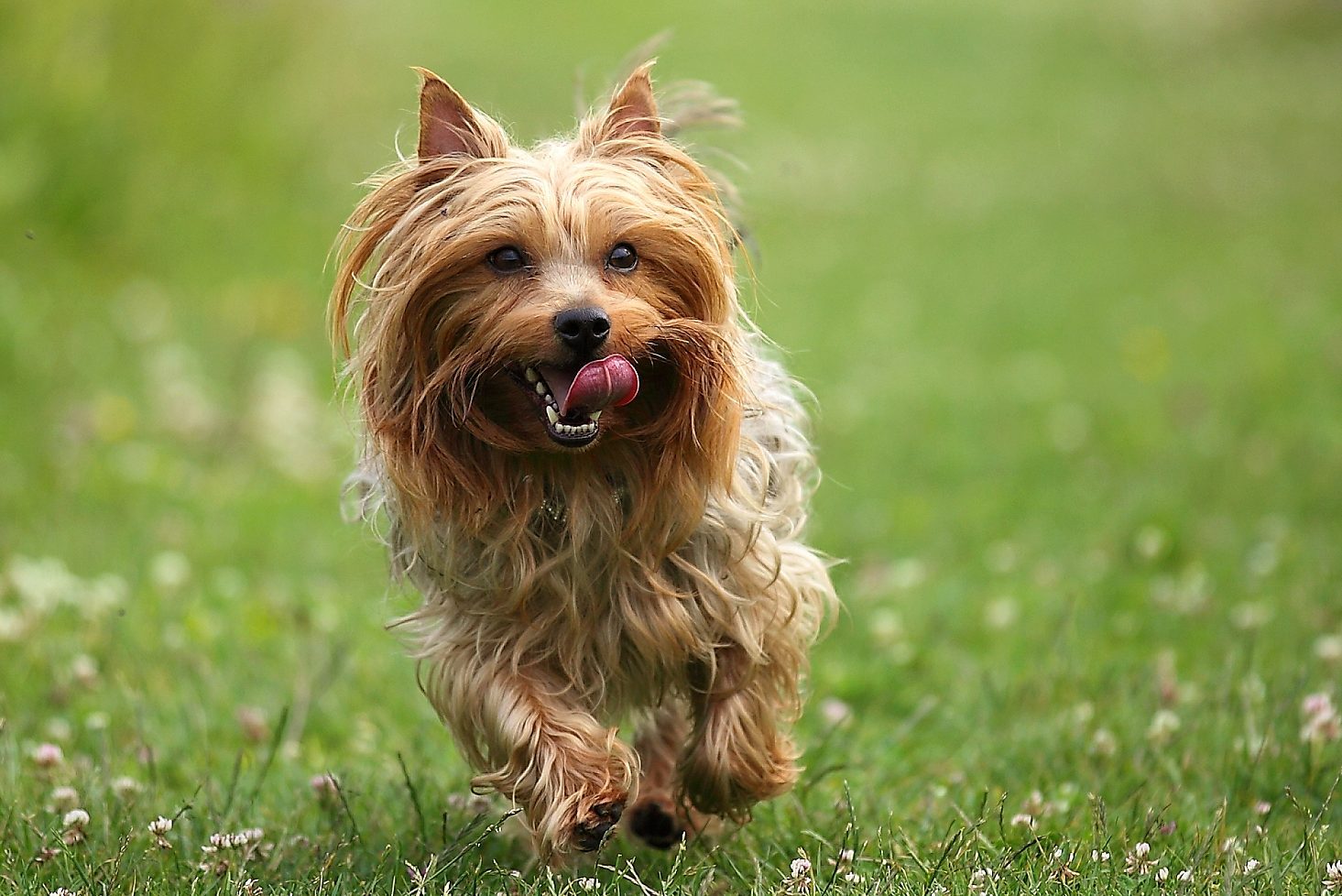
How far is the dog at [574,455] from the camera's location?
352 centimetres

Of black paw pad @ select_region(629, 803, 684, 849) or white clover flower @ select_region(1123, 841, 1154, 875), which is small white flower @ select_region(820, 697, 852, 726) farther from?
white clover flower @ select_region(1123, 841, 1154, 875)

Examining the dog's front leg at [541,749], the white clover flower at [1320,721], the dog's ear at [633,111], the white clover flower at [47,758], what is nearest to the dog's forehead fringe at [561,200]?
the dog's ear at [633,111]

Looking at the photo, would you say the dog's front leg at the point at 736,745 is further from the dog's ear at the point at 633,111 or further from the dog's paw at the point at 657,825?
the dog's ear at the point at 633,111

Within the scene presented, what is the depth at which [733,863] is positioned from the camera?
3.98 meters

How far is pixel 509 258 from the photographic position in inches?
139

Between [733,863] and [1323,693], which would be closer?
[733,863]

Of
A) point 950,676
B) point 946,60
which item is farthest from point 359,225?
point 946,60

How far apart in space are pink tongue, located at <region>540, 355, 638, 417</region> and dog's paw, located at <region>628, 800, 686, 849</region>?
1.40 metres

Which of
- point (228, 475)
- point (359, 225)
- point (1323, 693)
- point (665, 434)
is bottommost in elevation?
point (228, 475)

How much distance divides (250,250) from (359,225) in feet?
30.2

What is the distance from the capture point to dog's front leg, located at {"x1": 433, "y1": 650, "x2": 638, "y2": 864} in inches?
145

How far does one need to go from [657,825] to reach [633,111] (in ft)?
6.04

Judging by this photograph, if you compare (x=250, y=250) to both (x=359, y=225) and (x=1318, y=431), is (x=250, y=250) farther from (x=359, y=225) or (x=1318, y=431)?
(x=359, y=225)

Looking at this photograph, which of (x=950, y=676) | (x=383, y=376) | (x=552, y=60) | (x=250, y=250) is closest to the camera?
(x=383, y=376)
